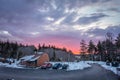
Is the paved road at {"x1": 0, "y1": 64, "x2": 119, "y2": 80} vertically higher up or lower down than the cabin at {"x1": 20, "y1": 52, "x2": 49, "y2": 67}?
lower down

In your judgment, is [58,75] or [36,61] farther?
[36,61]

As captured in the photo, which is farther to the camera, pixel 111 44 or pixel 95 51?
pixel 95 51

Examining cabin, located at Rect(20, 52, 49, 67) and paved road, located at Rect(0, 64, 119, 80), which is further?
cabin, located at Rect(20, 52, 49, 67)

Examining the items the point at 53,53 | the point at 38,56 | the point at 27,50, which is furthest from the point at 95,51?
the point at 38,56

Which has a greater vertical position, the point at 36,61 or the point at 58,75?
the point at 36,61

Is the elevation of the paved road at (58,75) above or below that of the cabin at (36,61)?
below

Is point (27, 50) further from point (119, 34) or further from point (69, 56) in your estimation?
point (119, 34)

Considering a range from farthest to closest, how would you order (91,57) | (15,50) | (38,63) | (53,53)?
(91,57) < (15,50) < (53,53) < (38,63)

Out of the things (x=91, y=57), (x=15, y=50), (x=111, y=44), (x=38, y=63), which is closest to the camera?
(x=38, y=63)

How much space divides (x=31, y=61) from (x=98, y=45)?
7889cm

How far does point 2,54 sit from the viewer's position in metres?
138

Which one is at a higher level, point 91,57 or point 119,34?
point 119,34

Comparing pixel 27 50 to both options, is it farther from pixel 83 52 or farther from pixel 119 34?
pixel 119 34

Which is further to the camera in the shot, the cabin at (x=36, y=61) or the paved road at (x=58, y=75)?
the cabin at (x=36, y=61)
